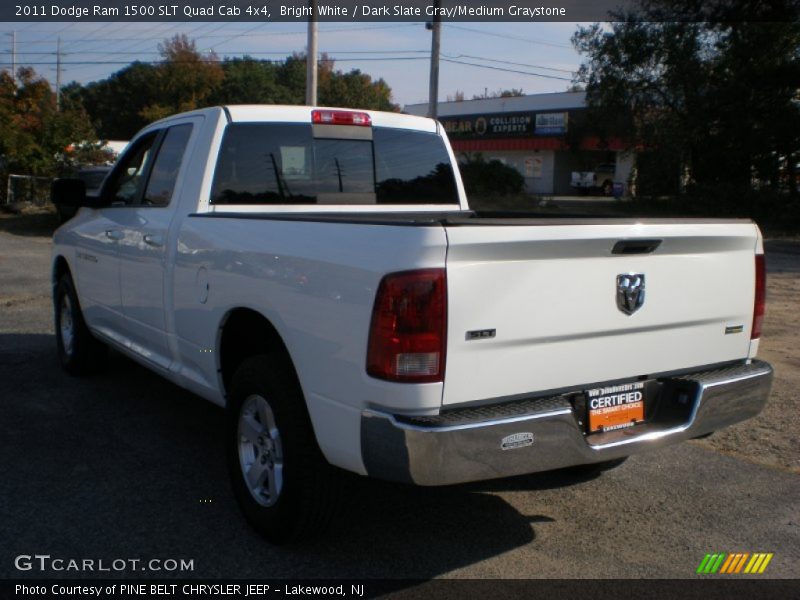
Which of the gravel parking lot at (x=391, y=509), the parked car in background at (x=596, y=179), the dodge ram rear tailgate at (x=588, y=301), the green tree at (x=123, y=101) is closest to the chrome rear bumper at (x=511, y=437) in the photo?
the dodge ram rear tailgate at (x=588, y=301)

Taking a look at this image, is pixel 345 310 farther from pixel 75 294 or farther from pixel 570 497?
pixel 75 294

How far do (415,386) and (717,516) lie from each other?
2151 mm

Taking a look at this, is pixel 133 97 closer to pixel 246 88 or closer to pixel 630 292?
pixel 246 88

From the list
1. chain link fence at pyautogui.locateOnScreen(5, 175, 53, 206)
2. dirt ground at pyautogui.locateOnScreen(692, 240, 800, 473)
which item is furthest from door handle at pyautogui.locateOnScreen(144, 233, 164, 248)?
chain link fence at pyautogui.locateOnScreen(5, 175, 53, 206)

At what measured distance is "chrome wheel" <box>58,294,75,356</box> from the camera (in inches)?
266

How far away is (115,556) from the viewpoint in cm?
376

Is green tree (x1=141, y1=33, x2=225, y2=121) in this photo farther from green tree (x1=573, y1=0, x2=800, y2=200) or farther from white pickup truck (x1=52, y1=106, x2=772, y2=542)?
white pickup truck (x1=52, y1=106, x2=772, y2=542)

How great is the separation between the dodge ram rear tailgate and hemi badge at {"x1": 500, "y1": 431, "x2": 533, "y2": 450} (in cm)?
17

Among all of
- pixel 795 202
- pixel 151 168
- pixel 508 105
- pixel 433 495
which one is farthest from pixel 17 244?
pixel 508 105

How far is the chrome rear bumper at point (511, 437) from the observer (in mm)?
3117

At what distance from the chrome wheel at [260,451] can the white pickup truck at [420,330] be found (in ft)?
0.04

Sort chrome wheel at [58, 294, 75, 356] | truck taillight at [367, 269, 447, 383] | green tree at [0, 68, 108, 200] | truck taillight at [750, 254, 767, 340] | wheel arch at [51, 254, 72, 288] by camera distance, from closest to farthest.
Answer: truck taillight at [367, 269, 447, 383], truck taillight at [750, 254, 767, 340], chrome wheel at [58, 294, 75, 356], wheel arch at [51, 254, 72, 288], green tree at [0, 68, 108, 200]

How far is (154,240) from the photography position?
4.98m

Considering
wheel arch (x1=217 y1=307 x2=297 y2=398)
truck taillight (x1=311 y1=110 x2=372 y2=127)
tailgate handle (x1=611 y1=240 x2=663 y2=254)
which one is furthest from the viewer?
truck taillight (x1=311 y1=110 x2=372 y2=127)
